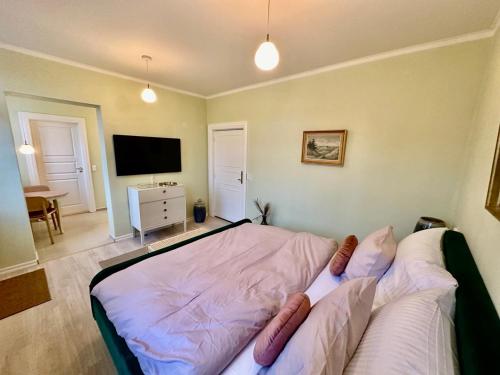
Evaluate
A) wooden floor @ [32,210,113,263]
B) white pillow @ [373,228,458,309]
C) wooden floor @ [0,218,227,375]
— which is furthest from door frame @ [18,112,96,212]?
white pillow @ [373,228,458,309]

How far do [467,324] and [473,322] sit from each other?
35 millimetres

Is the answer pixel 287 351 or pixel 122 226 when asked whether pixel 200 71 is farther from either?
pixel 287 351

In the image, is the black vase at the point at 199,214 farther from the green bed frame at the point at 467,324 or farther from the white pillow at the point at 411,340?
the white pillow at the point at 411,340

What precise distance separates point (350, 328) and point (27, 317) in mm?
2629

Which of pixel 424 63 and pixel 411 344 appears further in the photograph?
pixel 424 63

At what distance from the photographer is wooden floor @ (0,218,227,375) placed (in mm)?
1396

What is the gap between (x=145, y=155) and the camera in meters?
3.39

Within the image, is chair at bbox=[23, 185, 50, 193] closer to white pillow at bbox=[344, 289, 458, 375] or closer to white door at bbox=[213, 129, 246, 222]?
white door at bbox=[213, 129, 246, 222]

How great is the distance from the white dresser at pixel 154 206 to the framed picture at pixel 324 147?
222cm

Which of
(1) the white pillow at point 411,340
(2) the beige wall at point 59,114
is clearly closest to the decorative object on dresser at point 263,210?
(1) the white pillow at point 411,340

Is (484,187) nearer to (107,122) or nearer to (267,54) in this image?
(267,54)

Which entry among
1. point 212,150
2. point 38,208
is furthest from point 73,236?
point 212,150

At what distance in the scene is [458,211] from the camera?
188cm

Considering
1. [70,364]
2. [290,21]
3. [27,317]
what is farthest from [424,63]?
[27,317]
